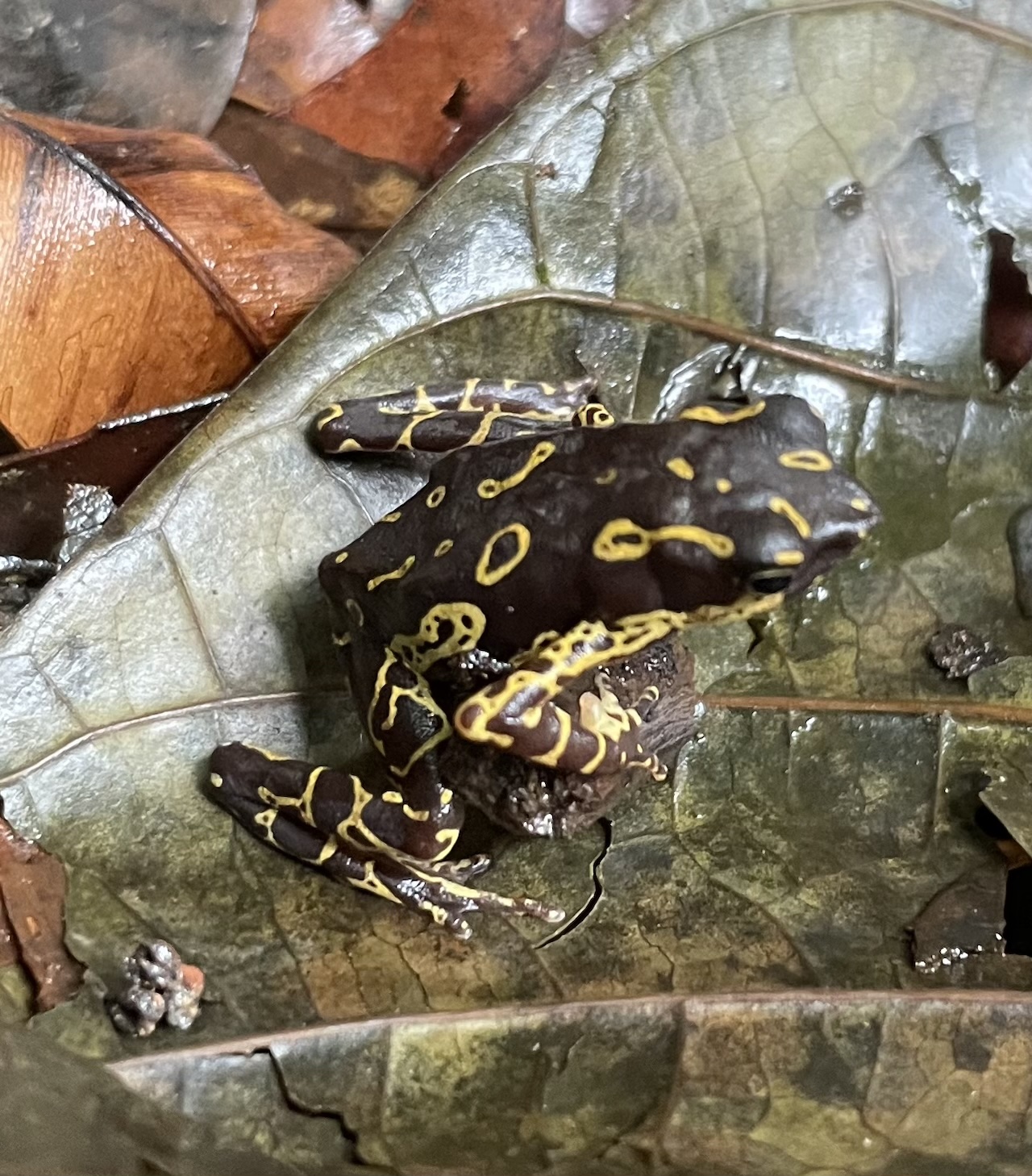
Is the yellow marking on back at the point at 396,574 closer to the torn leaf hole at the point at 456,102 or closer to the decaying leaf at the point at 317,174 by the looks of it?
the decaying leaf at the point at 317,174

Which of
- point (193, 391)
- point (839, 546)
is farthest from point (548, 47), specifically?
point (839, 546)

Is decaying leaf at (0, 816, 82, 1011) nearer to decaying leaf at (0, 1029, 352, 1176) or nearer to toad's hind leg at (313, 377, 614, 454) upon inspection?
decaying leaf at (0, 1029, 352, 1176)

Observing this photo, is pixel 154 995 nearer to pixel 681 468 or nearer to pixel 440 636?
pixel 440 636

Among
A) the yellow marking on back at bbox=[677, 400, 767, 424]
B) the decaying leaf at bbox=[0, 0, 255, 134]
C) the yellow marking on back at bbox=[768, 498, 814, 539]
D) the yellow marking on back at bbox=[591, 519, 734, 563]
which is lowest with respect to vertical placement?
the yellow marking on back at bbox=[591, 519, 734, 563]

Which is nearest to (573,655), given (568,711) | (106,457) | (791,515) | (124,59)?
(568,711)

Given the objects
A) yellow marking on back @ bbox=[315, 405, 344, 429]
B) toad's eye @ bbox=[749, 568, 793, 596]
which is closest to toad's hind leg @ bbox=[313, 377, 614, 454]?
yellow marking on back @ bbox=[315, 405, 344, 429]

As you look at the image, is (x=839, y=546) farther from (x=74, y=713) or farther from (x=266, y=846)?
(x=74, y=713)

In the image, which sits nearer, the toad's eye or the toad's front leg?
the toad's eye
